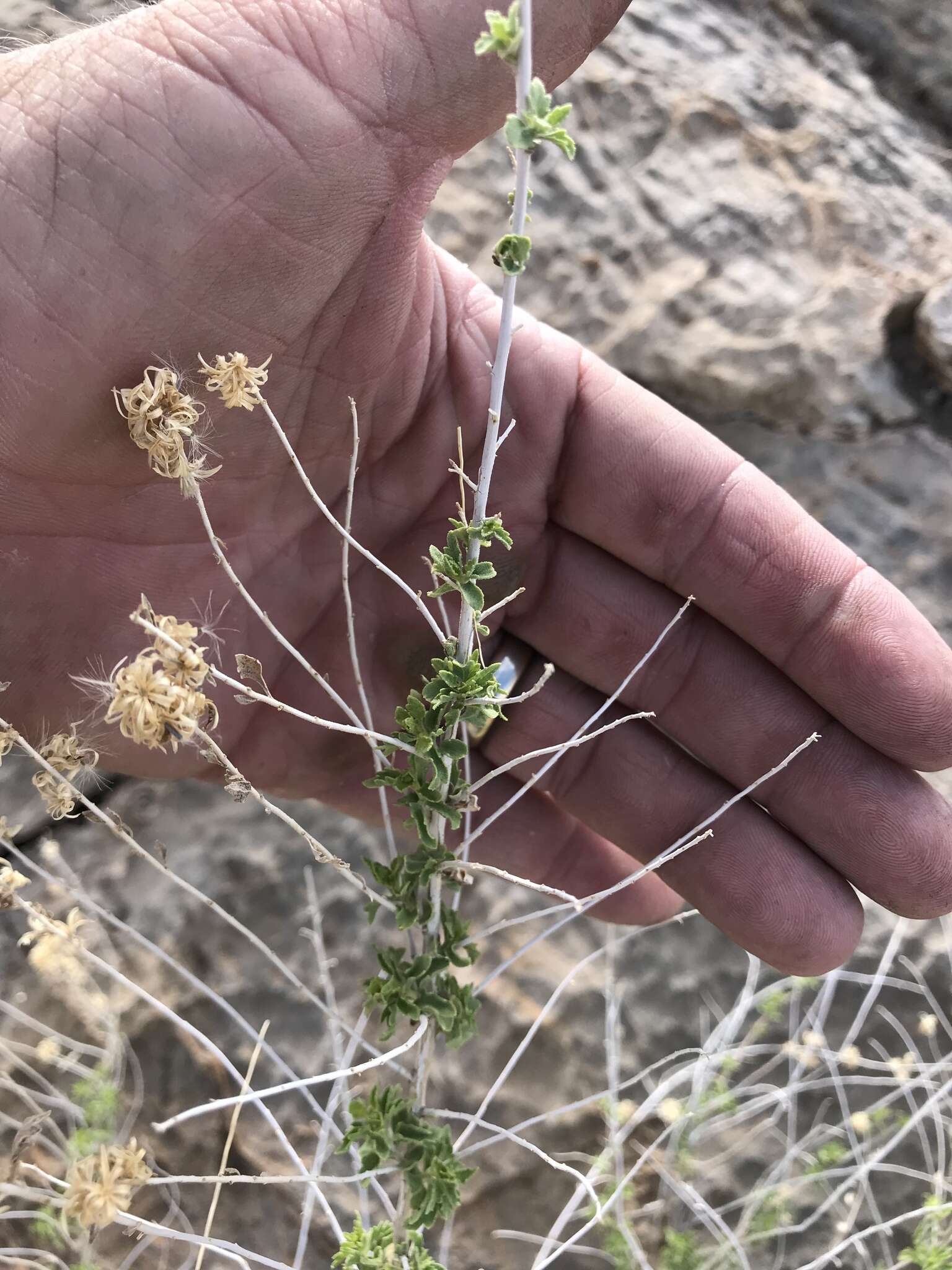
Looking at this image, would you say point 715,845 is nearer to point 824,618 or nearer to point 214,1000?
point 824,618

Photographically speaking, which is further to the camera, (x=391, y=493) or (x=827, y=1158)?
(x=827, y=1158)

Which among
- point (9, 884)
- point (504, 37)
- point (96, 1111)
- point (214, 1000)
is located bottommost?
point (96, 1111)

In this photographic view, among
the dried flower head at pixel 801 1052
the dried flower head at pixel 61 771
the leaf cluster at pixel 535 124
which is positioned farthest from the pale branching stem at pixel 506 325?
the dried flower head at pixel 801 1052

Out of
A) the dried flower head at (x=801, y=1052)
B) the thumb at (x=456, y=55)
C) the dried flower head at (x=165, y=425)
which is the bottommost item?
the dried flower head at (x=801, y=1052)

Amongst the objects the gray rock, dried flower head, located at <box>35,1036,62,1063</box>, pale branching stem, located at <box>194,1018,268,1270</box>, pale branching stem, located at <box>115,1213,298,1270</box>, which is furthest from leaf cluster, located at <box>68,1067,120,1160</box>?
the gray rock

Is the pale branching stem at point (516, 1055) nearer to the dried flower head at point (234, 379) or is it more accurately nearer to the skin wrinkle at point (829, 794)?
the skin wrinkle at point (829, 794)

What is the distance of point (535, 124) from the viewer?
636 mm

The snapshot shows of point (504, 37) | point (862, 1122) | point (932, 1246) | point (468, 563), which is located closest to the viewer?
point (504, 37)

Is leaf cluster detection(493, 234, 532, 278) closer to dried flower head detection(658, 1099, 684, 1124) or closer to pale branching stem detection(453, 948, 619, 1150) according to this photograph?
pale branching stem detection(453, 948, 619, 1150)

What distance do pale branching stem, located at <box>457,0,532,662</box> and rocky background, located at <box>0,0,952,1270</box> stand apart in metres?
1.09

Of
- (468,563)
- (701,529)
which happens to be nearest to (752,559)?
(701,529)

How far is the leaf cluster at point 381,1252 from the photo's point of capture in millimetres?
922

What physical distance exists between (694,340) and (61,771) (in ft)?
5.26

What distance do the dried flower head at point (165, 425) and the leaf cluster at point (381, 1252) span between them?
29.7 inches
